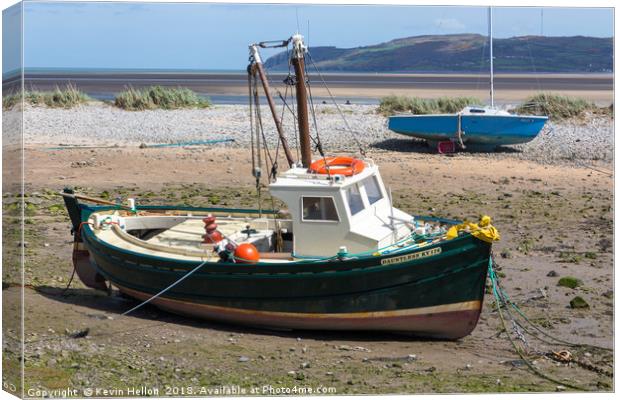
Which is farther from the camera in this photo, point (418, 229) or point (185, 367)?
point (418, 229)

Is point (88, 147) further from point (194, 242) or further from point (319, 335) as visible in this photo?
point (319, 335)

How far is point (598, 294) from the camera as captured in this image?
21.9 metres

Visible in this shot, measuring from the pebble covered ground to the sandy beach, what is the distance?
0.09m

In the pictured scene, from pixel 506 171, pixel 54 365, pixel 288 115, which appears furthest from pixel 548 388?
pixel 288 115

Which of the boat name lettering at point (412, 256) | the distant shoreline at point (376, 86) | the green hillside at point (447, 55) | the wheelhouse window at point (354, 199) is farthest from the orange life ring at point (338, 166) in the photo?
the distant shoreline at point (376, 86)

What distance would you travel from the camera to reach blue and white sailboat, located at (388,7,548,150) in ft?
123

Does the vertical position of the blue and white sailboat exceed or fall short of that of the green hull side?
it exceeds it

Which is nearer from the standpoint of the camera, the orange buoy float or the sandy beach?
the sandy beach

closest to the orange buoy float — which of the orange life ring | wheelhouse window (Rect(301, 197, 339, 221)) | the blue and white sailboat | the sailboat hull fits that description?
wheelhouse window (Rect(301, 197, 339, 221))

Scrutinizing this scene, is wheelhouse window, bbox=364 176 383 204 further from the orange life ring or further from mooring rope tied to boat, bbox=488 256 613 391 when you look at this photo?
mooring rope tied to boat, bbox=488 256 613 391

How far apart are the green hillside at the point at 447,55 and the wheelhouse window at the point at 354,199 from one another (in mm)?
10282

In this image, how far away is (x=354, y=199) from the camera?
19984mm

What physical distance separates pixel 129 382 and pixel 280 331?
4.20 m

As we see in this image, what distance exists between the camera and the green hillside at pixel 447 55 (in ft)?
105
